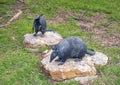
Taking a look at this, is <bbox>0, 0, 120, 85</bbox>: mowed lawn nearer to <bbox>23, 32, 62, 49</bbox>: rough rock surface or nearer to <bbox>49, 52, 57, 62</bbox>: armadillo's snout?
<bbox>23, 32, 62, 49</bbox>: rough rock surface

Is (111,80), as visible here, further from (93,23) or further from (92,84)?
(93,23)

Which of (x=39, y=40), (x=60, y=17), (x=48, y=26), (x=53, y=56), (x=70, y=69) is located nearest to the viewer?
(x=70, y=69)

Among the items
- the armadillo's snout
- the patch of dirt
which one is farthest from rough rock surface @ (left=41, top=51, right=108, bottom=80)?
the patch of dirt

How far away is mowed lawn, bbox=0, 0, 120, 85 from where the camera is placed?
6043 millimetres

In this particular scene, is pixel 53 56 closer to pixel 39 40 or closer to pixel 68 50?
pixel 68 50

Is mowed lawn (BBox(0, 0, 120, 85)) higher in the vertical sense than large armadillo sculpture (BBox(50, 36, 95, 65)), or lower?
lower

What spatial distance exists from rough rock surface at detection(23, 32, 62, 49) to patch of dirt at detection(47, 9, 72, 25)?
144 cm

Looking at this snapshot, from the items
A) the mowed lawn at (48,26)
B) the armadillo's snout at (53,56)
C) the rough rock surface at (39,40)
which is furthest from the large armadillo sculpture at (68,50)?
the rough rock surface at (39,40)

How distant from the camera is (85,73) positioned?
5891 mm

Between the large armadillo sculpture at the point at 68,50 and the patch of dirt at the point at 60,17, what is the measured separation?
9.57 feet

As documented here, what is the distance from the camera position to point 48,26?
28.1ft

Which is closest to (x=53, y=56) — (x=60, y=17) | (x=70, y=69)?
(x=70, y=69)

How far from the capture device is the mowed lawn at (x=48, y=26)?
6.04 metres

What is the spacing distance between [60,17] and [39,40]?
2.27 meters
